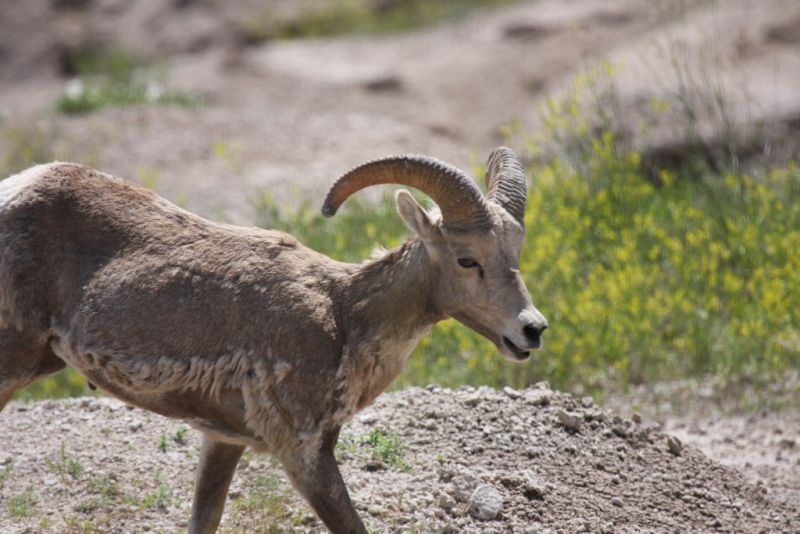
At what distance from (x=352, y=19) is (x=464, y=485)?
55.5 feet

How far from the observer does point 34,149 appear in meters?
14.9

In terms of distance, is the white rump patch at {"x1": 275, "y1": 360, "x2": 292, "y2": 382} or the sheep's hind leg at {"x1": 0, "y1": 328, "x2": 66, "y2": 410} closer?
the white rump patch at {"x1": 275, "y1": 360, "x2": 292, "y2": 382}

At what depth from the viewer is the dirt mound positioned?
669cm

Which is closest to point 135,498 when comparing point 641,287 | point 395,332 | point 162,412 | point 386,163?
point 162,412

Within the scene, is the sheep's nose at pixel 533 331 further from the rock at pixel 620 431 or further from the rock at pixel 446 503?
the rock at pixel 620 431

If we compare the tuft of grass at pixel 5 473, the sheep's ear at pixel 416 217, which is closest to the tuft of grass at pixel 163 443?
the tuft of grass at pixel 5 473

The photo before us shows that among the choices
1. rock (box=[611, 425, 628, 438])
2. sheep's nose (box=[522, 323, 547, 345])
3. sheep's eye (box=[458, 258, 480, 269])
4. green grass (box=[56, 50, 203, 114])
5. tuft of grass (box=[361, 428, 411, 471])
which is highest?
sheep's eye (box=[458, 258, 480, 269])

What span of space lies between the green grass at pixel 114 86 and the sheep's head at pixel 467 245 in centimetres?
1300

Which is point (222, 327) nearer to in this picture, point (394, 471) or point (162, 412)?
point (162, 412)

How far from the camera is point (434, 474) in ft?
23.0

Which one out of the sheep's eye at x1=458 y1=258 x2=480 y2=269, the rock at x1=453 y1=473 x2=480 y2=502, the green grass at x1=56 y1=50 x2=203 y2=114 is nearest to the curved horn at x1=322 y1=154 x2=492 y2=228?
the sheep's eye at x1=458 y1=258 x2=480 y2=269

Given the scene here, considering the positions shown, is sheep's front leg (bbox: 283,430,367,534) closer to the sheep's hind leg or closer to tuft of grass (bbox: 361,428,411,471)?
the sheep's hind leg

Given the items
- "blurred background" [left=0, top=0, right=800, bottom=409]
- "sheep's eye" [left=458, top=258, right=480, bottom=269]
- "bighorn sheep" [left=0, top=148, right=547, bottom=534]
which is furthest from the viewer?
"blurred background" [left=0, top=0, right=800, bottom=409]

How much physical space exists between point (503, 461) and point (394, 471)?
67cm
